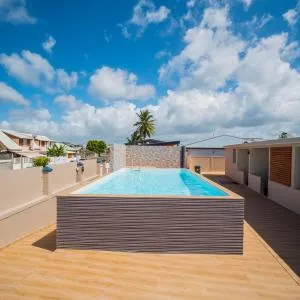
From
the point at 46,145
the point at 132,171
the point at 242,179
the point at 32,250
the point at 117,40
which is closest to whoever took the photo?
the point at 32,250

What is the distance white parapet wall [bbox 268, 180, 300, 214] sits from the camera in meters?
8.83

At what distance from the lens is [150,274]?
4.35m

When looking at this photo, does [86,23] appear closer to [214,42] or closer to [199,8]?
[199,8]

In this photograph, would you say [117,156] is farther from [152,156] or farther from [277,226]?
[277,226]

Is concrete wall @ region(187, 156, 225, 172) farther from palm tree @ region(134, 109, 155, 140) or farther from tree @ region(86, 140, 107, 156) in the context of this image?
tree @ region(86, 140, 107, 156)

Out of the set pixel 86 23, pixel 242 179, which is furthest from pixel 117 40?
pixel 242 179

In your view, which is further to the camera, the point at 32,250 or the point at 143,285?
the point at 32,250

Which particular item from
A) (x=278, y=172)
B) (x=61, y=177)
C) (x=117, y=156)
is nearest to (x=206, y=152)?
(x=117, y=156)

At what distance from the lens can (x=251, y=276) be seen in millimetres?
4336

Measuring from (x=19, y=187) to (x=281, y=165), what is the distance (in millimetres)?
10405

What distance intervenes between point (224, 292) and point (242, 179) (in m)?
12.8

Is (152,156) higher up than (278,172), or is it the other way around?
(152,156)

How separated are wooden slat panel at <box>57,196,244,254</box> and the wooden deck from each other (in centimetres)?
21

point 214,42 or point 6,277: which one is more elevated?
point 214,42
